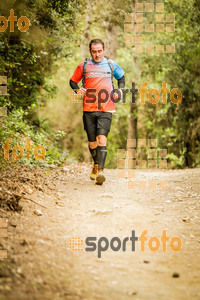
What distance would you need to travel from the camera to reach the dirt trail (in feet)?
9.58

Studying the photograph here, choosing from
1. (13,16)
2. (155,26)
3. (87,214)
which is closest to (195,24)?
(155,26)

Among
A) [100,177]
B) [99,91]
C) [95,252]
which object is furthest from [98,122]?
[95,252]

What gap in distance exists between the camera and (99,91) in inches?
266

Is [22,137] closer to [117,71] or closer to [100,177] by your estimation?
[100,177]

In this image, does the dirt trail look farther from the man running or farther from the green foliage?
the green foliage

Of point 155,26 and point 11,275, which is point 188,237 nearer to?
point 11,275

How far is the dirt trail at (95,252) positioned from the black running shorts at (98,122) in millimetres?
1175

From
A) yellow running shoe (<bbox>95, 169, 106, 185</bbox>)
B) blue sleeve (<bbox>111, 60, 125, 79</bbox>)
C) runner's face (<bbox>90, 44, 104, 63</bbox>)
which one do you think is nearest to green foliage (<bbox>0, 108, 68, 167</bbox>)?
yellow running shoe (<bbox>95, 169, 106, 185</bbox>)

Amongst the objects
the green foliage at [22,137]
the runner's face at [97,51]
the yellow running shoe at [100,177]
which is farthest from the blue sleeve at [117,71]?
the green foliage at [22,137]

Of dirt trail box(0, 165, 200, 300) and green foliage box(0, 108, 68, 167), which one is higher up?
green foliage box(0, 108, 68, 167)

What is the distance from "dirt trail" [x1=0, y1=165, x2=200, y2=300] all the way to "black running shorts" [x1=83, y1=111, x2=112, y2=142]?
46.3 inches

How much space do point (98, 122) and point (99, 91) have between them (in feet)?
1.96

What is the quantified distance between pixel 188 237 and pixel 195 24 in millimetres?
11755

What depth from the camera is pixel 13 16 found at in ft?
26.6
